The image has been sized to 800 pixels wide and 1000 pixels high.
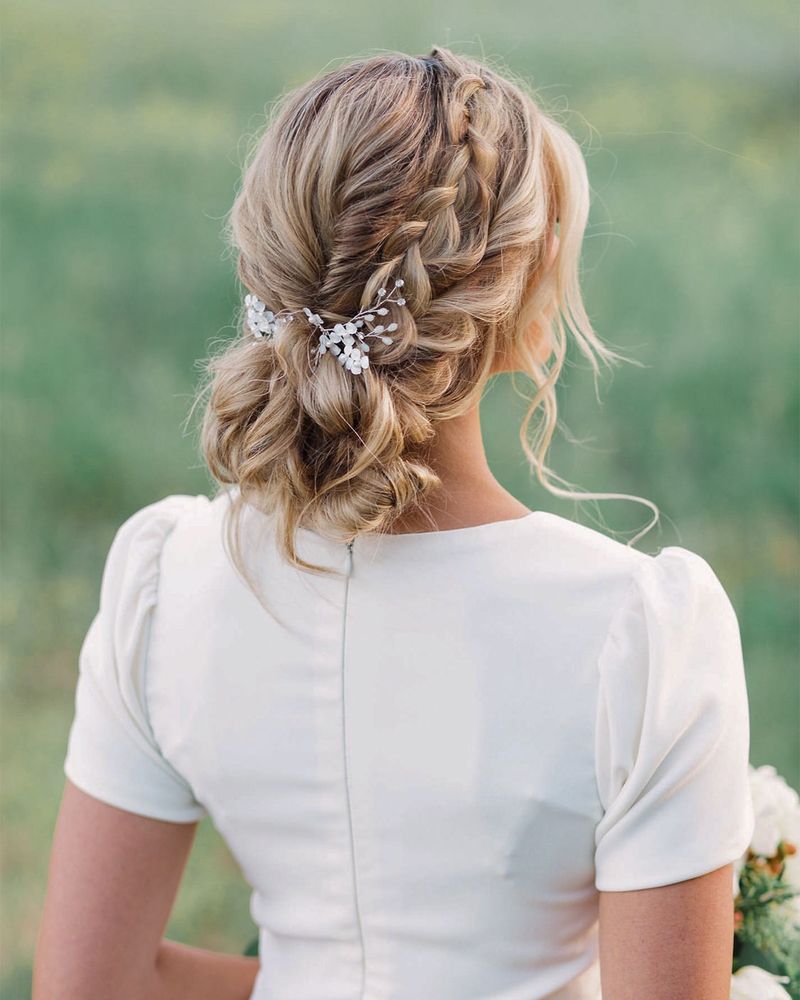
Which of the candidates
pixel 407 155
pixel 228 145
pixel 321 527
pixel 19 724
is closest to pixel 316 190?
pixel 407 155

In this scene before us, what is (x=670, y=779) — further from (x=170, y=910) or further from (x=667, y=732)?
(x=170, y=910)

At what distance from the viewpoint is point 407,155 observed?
2.61 feet

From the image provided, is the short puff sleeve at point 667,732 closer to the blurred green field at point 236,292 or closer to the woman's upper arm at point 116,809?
the woman's upper arm at point 116,809

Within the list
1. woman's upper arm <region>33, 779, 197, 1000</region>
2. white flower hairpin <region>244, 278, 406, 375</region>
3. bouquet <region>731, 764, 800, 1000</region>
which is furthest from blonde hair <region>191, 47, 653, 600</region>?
A: bouquet <region>731, 764, 800, 1000</region>

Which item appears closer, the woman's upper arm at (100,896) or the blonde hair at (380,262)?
the blonde hair at (380,262)

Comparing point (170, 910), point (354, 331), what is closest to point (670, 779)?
point (354, 331)

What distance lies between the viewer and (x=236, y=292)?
3.08 meters

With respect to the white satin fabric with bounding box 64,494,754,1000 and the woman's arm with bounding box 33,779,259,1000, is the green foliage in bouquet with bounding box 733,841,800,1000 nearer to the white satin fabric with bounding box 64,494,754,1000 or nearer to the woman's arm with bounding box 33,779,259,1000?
the white satin fabric with bounding box 64,494,754,1000

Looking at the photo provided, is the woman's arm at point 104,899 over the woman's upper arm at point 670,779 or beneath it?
beneath

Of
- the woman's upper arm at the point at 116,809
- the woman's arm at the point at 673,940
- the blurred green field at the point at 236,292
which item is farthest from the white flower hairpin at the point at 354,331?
the blurred green field at the point at 236,292

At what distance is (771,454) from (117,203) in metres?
1.94

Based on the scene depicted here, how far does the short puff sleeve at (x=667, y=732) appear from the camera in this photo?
0.78m

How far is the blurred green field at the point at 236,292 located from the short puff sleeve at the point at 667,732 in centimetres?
180

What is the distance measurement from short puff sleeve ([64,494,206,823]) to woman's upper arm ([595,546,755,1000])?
0.40 m
